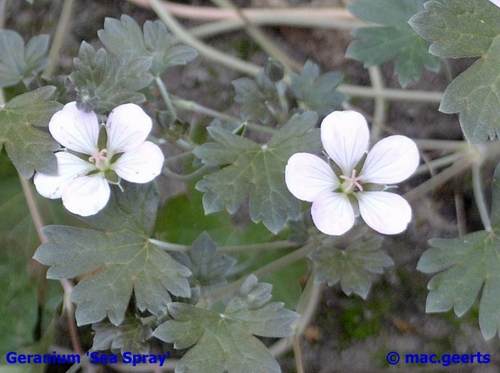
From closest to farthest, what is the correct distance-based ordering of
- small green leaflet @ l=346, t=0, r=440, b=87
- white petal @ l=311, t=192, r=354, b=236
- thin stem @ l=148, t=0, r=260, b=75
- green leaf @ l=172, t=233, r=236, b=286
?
white petal @ l=311, t=192, r=354, b=236 < green leaf @ l=172, t=233, r=236, b=286 < small green leaflet @ l=346, t=0, r=440, b=87 < thin stem @ l=148, t=0, r=260, b=75

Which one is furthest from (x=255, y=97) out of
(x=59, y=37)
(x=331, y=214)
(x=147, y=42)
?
(x=59, y=37)

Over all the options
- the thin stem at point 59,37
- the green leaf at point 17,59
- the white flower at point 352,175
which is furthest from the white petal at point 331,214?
the thin stem at point 59,37

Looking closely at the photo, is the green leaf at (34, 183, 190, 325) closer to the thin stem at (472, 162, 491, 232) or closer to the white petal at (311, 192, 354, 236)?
the white petal at (311, 192, 354, 236)

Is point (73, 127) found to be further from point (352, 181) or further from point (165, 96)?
point (352, 181)

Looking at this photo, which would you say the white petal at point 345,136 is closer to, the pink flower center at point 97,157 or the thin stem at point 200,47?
the pink flower center at point 97,157

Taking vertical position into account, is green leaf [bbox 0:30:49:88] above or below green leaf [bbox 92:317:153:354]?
above

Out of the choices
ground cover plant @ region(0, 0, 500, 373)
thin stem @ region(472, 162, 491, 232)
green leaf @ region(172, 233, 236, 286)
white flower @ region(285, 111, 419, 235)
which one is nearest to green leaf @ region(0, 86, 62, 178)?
ground cover plant @ region(0, 0, 500, 373)

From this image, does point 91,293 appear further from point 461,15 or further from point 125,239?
point 461,15
